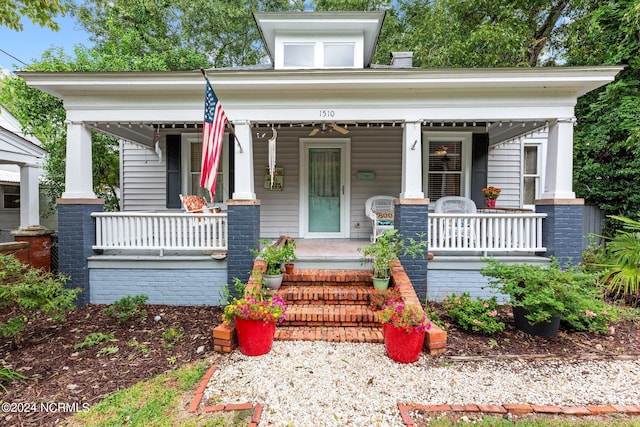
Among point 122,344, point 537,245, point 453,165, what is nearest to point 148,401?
point 122,344

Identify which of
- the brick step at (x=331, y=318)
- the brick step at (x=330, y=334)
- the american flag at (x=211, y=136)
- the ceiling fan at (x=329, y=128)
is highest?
the ceiling fan at (x=329, y=128)

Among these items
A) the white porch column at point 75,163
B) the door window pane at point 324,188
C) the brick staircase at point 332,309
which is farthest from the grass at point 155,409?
the door window pane at point 324,188

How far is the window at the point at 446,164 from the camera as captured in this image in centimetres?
673

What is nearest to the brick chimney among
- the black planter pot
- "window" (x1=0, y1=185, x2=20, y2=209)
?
the black planter pot

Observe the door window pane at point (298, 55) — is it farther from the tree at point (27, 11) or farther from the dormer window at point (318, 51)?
the tree at point (27, 11)

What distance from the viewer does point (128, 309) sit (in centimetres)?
432

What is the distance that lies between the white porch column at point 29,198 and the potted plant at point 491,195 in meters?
8.84

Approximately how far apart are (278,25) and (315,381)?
611cm

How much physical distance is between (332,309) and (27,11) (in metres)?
6.21

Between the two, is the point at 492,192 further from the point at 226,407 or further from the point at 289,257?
the point at 226,407

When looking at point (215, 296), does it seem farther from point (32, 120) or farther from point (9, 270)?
point (32, 120)

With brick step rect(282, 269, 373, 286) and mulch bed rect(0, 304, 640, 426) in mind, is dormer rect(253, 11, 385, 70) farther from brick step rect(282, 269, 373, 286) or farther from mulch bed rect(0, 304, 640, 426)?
mulch bed rect(0, 304, 640, 426)

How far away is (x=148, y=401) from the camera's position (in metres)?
2.47

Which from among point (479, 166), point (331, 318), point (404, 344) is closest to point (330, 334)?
point (331, 318)
